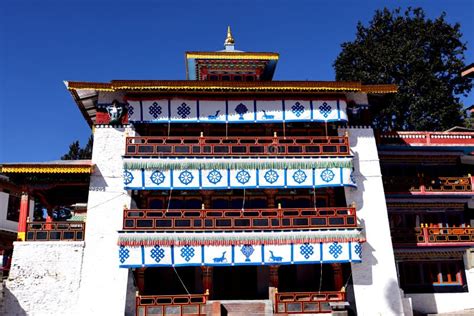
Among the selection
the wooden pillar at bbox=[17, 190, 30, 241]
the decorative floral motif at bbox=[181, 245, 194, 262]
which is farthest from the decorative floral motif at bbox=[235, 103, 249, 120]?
the wooden pillar at bbox=[17, 190, 30, 241]

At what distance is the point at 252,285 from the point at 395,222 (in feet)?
29.9

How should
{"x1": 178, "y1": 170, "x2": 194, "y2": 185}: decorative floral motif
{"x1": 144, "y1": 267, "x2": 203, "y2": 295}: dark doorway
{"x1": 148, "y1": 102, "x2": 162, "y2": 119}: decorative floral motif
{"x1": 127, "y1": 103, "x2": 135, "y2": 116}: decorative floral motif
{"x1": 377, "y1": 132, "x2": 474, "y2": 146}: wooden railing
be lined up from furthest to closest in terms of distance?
{"x1": 377, "y1": 132, "x2": 474, "y2": 146}: wooden railing → {"x1": 148, "y1": 102, "x2": 162, "y2": 119}: decorative floral motif → {"x1": 127, "y1": 103, "x2": 135, "y2": 116}: decorative floral motif → {"x1": 144, "y1": 267, "x2": 203, "y2": 295}: dark doorway → {"x1": 178, "y1": 170, "x2": 194, "y2": 185}: decorative floral motif

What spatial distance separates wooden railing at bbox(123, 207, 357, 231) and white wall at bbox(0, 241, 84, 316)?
3.08m

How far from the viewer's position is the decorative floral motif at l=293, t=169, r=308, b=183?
24.7 m

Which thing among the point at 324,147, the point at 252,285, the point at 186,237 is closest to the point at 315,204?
the point at 324,147

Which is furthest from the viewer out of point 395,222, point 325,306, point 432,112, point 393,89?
point 432,112

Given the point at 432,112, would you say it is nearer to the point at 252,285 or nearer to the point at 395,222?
the point at 395,222

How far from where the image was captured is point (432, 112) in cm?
4028

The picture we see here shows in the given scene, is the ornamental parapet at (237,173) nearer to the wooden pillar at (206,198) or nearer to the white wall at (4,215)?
the wooden pillar at (206,198)

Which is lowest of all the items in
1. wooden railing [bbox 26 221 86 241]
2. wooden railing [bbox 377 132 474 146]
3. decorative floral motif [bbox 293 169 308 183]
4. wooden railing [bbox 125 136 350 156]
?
wooden railing [bbox 26 221 86 241]

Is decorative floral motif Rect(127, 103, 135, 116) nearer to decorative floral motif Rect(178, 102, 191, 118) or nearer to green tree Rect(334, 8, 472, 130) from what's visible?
decorative floral motif Rect(178, 102, 191, 118)

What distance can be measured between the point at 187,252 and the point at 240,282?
3.90 m

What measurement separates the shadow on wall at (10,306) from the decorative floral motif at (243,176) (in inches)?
433

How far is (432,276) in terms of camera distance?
2800cm
